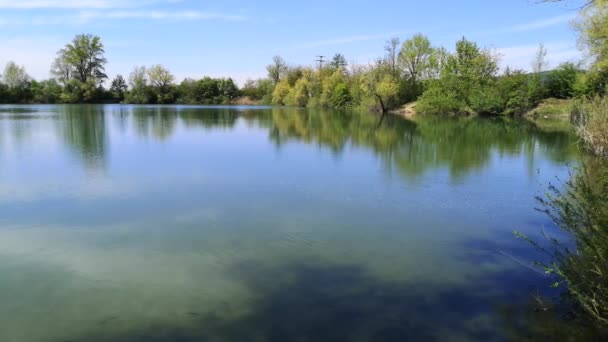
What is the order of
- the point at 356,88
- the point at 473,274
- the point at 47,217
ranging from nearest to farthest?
the point at 473,274
the point at 47,217
the point at 356,88

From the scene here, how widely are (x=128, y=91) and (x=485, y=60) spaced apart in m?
49.9

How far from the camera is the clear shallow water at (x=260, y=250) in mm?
3621

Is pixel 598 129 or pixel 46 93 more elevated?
pixel 46 93

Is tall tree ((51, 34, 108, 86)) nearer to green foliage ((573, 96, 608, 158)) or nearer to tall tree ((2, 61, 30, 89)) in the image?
tall tree ((2, 61, 30, 89))

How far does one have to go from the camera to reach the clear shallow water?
362 centimetres

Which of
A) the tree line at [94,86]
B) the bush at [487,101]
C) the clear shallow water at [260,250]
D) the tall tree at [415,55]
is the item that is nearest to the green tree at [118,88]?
the tree line at [94,86]

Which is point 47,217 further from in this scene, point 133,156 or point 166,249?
point 133,156

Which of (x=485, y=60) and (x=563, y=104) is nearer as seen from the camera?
(x=563, y=104)

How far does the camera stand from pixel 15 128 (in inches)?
752

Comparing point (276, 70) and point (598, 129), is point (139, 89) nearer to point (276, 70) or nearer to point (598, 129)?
point (276, 70)

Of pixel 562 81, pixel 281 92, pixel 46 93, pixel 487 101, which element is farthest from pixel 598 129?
pixel 46 93

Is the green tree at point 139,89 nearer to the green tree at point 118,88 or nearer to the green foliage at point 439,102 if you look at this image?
the green tree at point 118,88

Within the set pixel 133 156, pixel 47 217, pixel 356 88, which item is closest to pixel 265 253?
pixel 47 217

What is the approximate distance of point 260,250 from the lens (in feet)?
17.1
